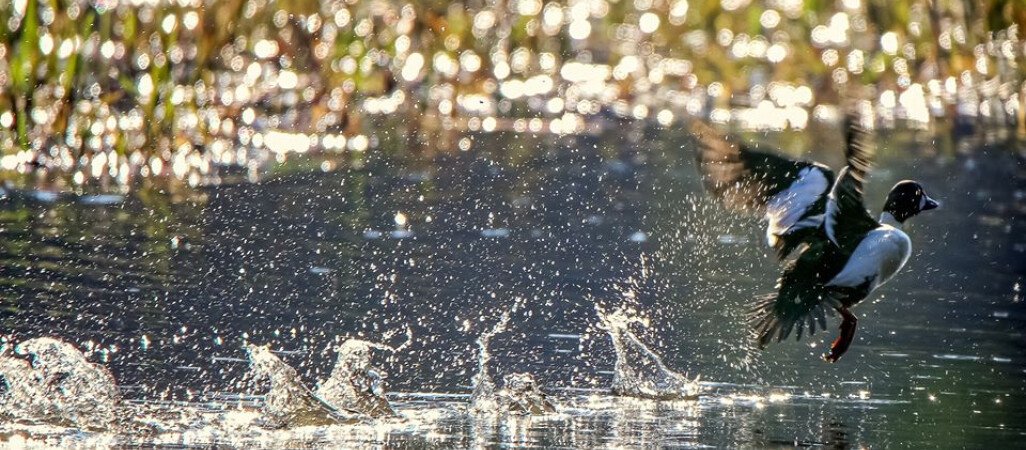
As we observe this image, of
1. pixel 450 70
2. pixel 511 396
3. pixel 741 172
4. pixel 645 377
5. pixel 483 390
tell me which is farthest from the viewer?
pixel 450 70

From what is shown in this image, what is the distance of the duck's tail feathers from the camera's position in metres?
7.18

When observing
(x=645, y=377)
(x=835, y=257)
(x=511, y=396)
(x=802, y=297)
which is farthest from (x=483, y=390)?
(x=835, y=257)

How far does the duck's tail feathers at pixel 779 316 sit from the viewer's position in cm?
718

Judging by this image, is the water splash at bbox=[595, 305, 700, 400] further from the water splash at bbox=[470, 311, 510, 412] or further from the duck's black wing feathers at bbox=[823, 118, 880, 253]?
the duck's black wing feathers at bbox=[823, 118, 880, 253]

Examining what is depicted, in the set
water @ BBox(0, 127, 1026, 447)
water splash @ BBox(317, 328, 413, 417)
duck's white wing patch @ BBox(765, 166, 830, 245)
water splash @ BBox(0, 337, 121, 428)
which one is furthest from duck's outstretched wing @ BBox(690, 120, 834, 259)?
water splash @ BBox(0, 337, 121, 428)

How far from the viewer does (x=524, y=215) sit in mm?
11281

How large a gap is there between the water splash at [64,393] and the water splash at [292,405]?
1.77 feet

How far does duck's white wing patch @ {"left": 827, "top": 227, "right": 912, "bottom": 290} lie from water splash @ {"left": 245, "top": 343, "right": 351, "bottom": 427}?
87.0 inches

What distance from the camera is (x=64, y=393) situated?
6.08 m

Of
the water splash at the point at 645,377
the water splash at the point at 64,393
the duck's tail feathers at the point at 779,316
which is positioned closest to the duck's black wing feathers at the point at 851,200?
the duck's tail feathers at the point at 779,316

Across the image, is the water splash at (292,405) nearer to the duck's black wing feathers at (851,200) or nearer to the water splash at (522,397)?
the water splash at (522,397)

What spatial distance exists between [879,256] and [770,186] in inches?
20.3

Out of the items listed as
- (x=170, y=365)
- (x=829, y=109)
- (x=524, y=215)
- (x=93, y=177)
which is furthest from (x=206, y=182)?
(x=829, y=109)

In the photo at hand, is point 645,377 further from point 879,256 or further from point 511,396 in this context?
point 879,256
